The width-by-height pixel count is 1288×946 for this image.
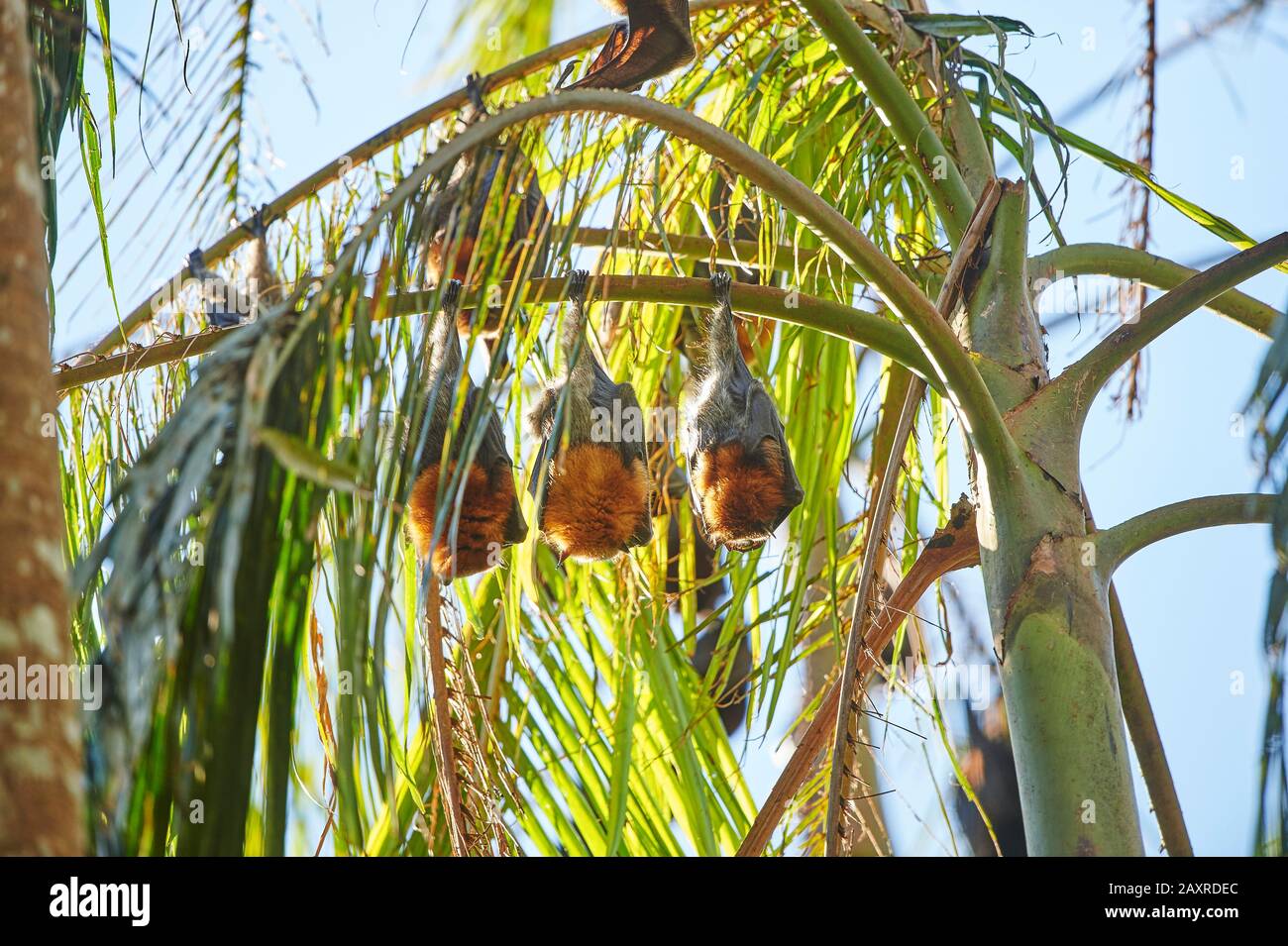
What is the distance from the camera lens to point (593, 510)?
3.64 m

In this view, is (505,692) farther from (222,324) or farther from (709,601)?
(709,601)

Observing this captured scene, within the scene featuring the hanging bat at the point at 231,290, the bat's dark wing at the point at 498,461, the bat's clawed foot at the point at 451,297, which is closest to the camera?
the bat's clawed foot at the point at 451,297

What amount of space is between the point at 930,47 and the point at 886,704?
152 cm

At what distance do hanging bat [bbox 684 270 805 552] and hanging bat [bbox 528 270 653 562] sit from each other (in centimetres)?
17

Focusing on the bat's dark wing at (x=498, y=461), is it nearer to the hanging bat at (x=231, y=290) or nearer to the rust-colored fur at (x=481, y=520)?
the rust-colored fur at (x=481, y=520)

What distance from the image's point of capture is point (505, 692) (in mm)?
3719

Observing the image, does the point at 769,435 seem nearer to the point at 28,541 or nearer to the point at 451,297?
the point at 451,297

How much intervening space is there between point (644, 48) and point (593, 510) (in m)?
1.44

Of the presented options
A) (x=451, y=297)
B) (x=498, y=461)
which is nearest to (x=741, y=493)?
(x=498, y=461)

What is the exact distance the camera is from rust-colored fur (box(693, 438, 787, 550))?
371 cm

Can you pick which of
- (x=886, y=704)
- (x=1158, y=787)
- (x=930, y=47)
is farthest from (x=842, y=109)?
(x=1158, y=787)

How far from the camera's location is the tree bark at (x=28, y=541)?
0.97 meters

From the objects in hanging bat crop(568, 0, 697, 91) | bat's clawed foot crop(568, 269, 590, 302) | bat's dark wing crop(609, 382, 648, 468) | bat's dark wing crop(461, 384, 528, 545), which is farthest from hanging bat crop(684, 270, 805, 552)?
hanging bat crop(568, 0, 697, 91)

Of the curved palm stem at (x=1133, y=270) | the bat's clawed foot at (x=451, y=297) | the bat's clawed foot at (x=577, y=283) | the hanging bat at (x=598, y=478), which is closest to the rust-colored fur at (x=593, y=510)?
the hanging bat at (x=598, y=478)
